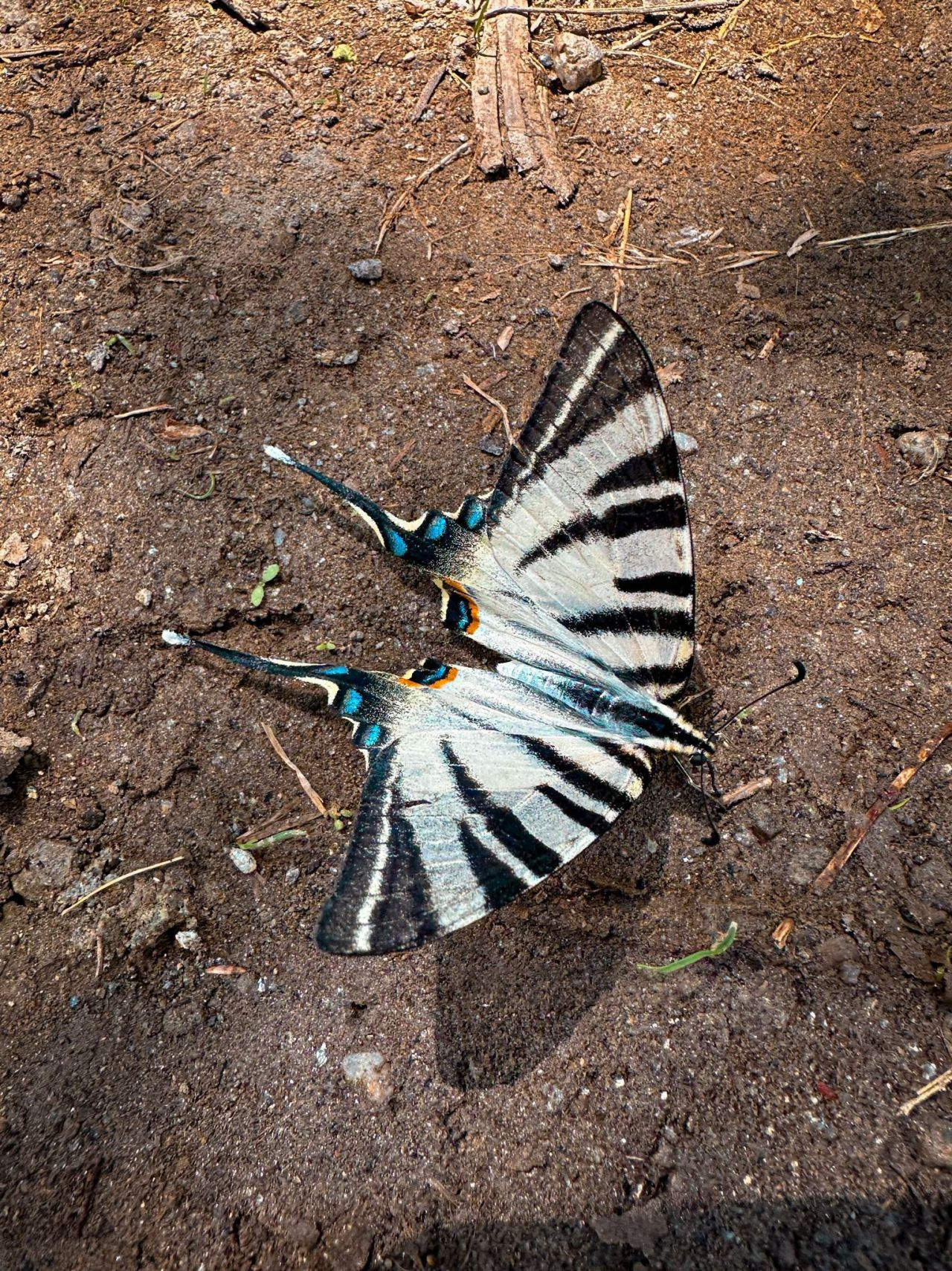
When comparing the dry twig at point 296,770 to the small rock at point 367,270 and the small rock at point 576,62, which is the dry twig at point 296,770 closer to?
the small rock at point 367,270

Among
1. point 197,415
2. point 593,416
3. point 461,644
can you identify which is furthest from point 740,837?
point 197,415

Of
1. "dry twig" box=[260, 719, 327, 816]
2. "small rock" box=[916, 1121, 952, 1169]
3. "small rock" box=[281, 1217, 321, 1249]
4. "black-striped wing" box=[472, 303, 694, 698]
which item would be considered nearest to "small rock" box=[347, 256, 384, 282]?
"black-striped wing" box=[472, 303, 694, 698]

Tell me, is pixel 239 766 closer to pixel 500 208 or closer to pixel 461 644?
pixel 461 644

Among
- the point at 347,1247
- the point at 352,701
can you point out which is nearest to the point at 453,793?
the point at 352,701

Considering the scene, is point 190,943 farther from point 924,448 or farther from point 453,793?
point 924,448

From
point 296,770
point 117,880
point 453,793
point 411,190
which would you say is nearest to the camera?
point 453,793

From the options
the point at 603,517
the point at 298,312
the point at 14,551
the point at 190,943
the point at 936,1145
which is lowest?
the point at 936,1145

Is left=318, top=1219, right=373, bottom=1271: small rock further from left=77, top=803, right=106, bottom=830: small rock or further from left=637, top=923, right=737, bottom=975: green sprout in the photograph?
left=77, top=803, right=106, bottom=830: small rock
